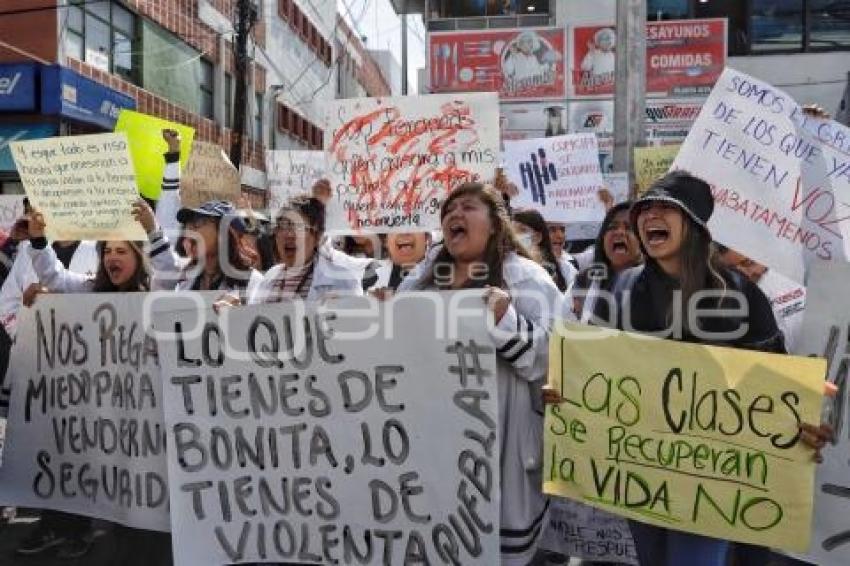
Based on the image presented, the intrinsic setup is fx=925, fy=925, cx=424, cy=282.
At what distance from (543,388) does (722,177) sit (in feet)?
3.34

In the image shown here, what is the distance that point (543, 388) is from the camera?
9.57ft

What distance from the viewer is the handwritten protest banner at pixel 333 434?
2949mm

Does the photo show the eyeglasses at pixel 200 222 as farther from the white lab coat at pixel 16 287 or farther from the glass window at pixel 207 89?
the glass window at pixel 207 89

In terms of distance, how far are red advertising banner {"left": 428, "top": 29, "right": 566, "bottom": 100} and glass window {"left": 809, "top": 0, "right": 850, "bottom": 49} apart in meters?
6.45

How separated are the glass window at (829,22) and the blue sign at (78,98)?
17.4m

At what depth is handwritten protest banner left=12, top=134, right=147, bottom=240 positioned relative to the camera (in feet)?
13.4

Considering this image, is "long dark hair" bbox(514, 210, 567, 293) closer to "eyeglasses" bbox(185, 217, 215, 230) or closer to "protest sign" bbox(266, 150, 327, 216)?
"eyeglasses" bbox(185, 217, 215, 230)

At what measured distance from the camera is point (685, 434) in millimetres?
2764

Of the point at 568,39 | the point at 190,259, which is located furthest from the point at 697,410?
the point at 568,39

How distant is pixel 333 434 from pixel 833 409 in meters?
1.62

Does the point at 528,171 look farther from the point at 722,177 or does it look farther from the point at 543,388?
the point at 543,388

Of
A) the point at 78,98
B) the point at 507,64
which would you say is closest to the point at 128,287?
the point at 78,98

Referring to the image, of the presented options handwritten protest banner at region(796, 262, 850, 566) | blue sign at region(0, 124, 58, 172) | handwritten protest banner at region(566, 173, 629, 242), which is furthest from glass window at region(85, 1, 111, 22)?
handwritten protest banner at region(796, 262, 850, 566)

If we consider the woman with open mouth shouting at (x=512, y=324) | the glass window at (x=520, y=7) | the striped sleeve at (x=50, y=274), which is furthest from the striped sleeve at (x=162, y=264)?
the glass window at (x=520, y=7)
